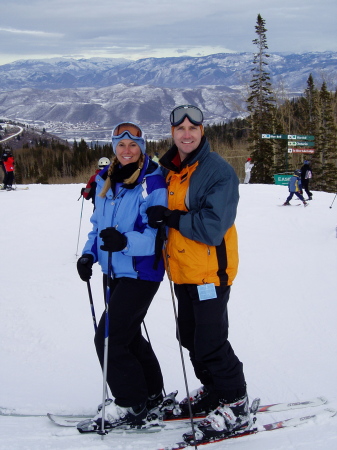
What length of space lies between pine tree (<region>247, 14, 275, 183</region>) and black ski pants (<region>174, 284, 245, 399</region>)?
104 feet

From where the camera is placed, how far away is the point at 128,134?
2.63 m

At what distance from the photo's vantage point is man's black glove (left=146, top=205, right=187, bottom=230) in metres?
2.32

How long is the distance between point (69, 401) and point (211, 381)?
123 cm

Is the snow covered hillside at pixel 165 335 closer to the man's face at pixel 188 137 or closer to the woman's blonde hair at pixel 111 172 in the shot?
the woman's blonde hair at pixel 111 172

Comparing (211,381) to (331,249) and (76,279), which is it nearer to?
(76,279)

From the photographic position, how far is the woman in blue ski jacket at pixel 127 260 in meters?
2.48

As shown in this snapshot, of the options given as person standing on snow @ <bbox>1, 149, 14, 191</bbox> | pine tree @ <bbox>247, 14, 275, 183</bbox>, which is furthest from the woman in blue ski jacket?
pine tree @ <bbox>247, 14, 275, 183</bbox>

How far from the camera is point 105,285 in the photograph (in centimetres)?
Answer: 275

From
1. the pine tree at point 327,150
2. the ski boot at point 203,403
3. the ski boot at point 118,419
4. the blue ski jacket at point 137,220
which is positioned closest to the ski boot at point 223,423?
the ski boot at point 203,403

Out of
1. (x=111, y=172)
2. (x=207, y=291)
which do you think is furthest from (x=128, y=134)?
(x=207, y=291)

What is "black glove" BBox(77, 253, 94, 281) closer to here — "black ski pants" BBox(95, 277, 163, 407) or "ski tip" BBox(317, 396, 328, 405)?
"black ski pants" BBox(95, 277, 163, 407)

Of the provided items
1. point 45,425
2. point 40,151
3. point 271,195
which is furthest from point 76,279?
point 40,151

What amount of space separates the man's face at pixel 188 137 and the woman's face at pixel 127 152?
0.96 ft

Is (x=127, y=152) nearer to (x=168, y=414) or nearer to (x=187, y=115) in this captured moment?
(x=187, y=115)
